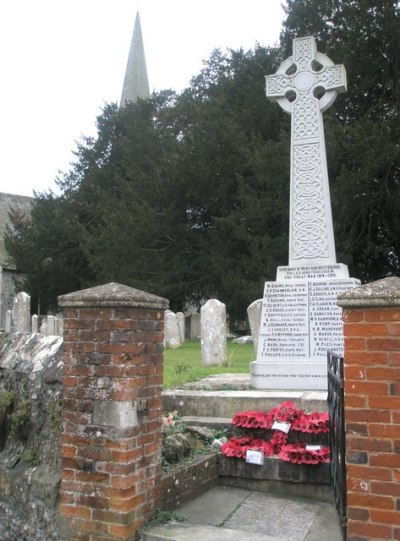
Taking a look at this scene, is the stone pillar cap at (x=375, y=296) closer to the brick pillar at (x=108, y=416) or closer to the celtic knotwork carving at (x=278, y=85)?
the brick pillar at (x=108, y=416)

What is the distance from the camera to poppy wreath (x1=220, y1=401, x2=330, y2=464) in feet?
13.3

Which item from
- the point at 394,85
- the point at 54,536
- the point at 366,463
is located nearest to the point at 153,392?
the point at 54,536

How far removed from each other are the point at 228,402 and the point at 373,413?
Answer: 274cm

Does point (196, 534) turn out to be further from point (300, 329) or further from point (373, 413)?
point (300, 329)

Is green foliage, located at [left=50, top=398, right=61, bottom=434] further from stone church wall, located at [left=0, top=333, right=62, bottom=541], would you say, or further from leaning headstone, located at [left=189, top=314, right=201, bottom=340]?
leaning headstone, located at [left=189, top=314, right=201, bottom=340]

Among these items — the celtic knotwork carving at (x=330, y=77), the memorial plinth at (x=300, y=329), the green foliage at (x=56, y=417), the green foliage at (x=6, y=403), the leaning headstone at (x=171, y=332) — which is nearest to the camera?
the green foliage at (x=56, y=417)

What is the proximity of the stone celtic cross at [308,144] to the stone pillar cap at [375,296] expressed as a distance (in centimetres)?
411

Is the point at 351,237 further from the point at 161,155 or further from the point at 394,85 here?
the point at 161,155

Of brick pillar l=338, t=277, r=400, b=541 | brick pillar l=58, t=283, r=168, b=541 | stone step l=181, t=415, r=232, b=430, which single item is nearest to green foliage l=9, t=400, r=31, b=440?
brick pillar l=58, t=283, r=168, b=541

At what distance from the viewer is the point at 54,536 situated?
3525 millimetres

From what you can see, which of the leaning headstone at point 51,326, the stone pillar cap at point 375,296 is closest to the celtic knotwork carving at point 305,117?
the stone pillar cap at point 375,296

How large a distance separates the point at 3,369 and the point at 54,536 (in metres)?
1.64

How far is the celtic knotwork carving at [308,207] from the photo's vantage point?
716 cm

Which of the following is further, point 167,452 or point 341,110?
point 341,110
